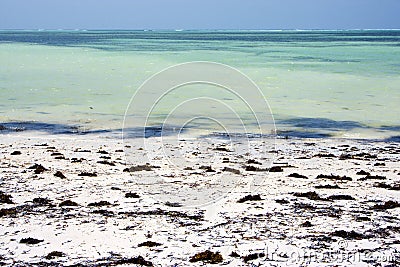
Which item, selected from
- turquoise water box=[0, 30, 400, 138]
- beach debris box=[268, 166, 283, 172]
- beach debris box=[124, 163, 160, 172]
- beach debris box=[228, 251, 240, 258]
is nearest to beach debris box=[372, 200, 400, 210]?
beach debris box=[228, 251, 240, 258]

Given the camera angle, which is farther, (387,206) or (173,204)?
(173,204)

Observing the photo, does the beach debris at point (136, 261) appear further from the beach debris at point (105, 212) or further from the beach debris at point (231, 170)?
the beach debris at point (231, 170)

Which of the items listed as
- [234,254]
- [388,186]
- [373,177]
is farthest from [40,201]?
[373,177]

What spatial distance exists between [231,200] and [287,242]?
3.22m

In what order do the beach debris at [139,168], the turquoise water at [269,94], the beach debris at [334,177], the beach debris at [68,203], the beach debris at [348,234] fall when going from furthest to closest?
the turquoise water at [269,94] → the beach debris at [139,168] → the beach debris at [334,177] → the beach debris at [68,203] → the beach debris at [348,234]

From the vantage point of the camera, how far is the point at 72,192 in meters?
13.8

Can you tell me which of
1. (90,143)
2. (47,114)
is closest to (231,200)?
(90,143)

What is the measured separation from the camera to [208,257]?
945 centimetres

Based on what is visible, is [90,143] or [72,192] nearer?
[72,192]

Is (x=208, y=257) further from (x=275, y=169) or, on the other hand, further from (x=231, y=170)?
(x=275, y=169)

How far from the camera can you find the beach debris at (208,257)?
30.7ft

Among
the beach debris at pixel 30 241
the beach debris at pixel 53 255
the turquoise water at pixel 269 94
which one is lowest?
the beach debris at pixel 53 255

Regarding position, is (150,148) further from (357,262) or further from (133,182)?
(357,262)

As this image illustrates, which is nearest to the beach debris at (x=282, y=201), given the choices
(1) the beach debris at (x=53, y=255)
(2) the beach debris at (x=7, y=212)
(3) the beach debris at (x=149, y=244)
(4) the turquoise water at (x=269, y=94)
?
(3) the beach debris at (x=149, y=244)
